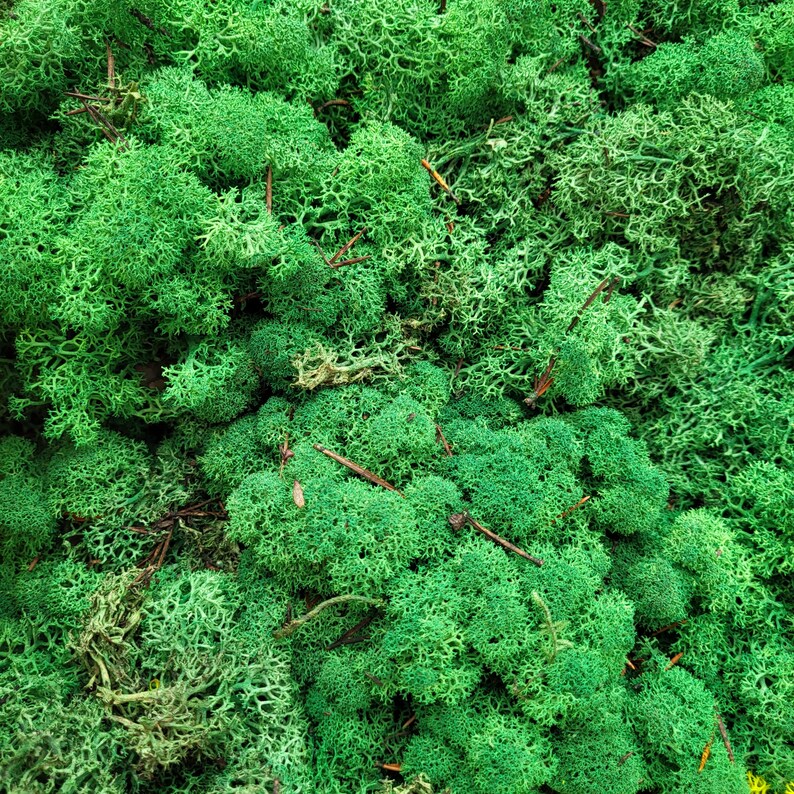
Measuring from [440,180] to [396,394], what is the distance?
71cm

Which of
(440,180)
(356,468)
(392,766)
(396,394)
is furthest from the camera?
(440,180)

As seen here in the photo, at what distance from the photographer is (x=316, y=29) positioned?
212 cm

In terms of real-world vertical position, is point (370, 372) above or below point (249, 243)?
below

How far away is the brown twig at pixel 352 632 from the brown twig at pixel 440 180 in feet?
4.25

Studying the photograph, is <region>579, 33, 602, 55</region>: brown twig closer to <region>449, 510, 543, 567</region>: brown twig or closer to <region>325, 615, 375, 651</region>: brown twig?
<region>449, 510, 543, 567</region>: brown twig

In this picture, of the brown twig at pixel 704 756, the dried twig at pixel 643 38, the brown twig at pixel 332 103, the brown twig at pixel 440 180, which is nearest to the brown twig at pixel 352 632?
the brown twig at pixel 704 756

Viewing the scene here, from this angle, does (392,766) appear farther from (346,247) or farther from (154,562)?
(346,247)

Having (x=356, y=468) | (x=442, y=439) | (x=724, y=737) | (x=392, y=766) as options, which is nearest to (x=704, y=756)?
(x=724, y=737)

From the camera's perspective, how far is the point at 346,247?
2.07 m

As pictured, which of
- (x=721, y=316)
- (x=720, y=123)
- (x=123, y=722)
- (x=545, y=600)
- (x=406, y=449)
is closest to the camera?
(x=123, y=722)

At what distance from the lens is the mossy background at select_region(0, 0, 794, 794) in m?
1.82

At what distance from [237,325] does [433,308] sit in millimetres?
600

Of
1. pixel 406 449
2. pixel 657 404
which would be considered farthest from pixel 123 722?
pixel 657 404

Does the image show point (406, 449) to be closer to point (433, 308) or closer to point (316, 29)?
point (433, 308)
